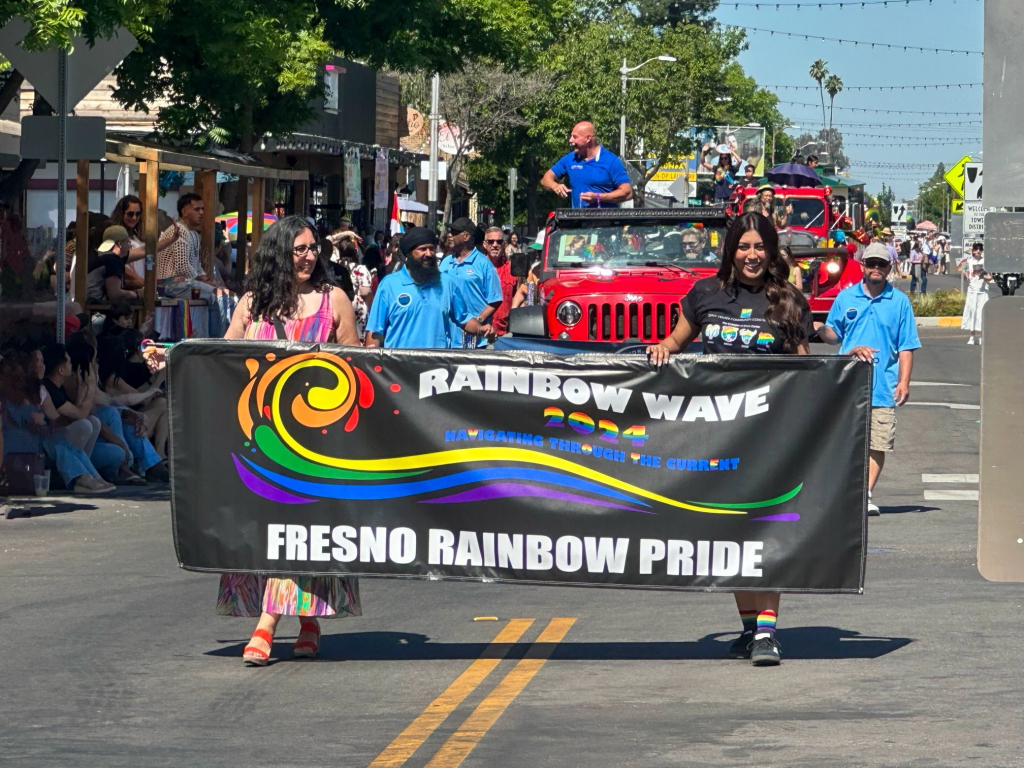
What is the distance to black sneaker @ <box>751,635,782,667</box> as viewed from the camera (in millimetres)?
7246

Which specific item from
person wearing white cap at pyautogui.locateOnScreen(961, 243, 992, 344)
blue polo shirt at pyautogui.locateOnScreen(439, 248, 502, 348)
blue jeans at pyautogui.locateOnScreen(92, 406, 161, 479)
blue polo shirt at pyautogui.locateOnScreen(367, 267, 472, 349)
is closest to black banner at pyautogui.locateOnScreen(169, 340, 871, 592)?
blue polo shirt at pyautogui.locateOnScreen(367, 267, 472, 349)

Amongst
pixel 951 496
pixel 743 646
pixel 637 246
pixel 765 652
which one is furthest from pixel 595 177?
pixel 765 652

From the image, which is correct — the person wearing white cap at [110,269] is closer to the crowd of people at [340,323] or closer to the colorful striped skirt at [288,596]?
the crowd of people at [340,323]

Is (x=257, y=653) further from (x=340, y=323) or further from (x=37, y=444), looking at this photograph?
(x=37, y=444)

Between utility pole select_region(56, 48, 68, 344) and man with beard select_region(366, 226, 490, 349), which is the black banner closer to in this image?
man with beard select_region(366, 226, 490, 349)

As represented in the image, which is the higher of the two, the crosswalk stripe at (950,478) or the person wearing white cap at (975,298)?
the person wearing white cap at (975,298)

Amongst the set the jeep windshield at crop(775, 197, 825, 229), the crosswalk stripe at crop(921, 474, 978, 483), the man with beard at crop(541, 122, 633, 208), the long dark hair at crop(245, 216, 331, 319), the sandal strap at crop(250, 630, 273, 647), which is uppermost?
the jeep windshield at crop(775, 197, 825, 229)

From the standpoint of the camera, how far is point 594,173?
53.6 feet

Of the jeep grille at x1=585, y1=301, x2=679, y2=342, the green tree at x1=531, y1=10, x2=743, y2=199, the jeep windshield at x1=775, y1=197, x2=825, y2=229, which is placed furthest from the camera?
the green tree at x1=531, y1=10, x2=743, y2=199

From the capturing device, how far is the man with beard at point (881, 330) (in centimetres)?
1160

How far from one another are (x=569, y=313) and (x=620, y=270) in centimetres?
70

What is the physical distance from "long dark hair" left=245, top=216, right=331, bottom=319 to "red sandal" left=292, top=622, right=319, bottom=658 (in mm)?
1424

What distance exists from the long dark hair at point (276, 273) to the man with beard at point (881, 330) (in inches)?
207

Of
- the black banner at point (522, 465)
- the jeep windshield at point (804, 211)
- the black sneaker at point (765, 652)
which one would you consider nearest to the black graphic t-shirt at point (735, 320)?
the black banner at point (522, 465)
